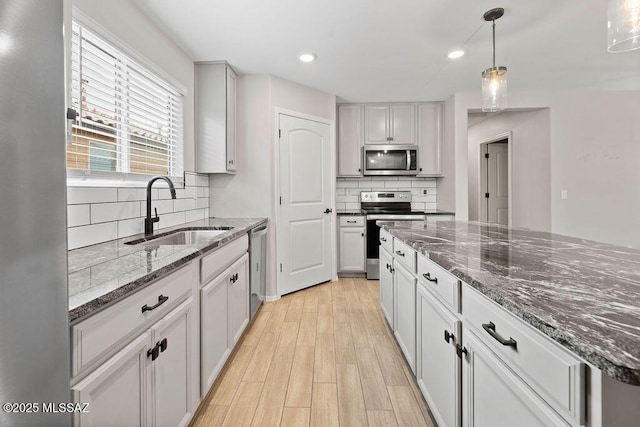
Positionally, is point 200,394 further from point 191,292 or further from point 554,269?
point 554,269

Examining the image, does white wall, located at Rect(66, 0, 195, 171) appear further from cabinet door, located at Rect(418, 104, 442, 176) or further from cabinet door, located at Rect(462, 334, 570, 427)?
cabinet door, located at Rect(418, 104, 442, 176)

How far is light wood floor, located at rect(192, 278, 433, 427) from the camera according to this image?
1.52 metres

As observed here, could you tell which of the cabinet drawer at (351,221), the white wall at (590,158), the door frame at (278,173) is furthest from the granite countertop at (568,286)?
the white wall at (590,158)

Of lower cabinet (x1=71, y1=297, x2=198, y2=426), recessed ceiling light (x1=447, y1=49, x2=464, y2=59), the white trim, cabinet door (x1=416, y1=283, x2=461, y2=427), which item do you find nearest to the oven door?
recessed ceiling light (x1=447, y1=49, x2=464, y2=59)

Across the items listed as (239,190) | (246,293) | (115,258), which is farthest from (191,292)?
(239,190)

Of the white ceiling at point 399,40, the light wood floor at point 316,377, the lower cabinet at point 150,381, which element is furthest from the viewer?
the white ceiling at point 399,40

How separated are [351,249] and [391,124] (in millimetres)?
1873

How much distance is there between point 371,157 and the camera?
4.27m

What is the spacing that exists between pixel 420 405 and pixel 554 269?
1.05m

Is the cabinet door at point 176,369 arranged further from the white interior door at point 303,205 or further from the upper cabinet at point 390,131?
the upper cabinet at point 390,131

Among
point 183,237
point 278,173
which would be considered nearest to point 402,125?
point 278,173

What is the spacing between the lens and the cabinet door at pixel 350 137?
170 inches

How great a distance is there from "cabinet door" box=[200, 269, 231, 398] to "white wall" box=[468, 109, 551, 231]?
413 centimetres

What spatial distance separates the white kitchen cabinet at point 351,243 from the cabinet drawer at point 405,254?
1.94 m
